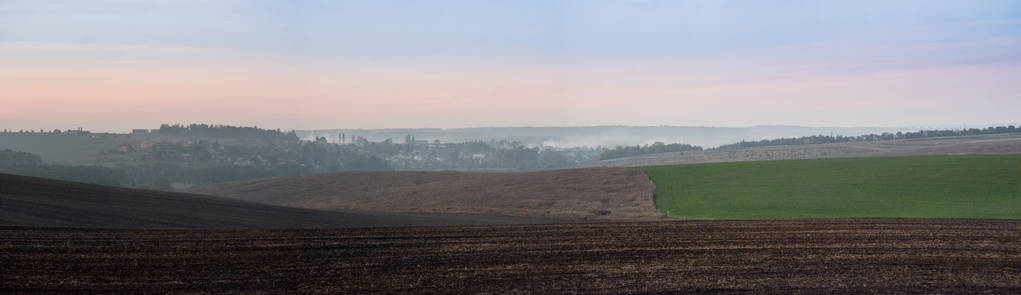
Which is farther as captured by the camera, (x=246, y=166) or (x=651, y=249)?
(x=246, y=166)

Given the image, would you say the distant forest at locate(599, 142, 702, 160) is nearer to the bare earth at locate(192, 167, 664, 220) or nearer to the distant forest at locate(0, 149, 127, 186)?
the bare earth at locate(192, 167, 664, 220)

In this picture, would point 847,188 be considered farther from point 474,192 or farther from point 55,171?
point 55,171

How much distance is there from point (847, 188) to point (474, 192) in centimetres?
2104

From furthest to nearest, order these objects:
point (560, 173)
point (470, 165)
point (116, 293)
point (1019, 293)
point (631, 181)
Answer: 1. point (470, 165)
2. point (560, 173)
3. point (631, 181)
4. point (1019, 293)
5. point (116, 293)

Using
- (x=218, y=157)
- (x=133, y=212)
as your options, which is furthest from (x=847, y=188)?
(x=218, y=157)

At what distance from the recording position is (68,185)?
26031 mm

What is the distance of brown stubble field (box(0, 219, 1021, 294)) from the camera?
1118 cm

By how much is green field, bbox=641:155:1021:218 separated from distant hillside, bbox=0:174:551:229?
11154 millimetres

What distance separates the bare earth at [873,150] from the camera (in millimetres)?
63228

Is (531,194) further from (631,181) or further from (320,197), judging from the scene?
(320,197)

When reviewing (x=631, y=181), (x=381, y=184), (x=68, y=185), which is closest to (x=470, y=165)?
(x=381, y=184)

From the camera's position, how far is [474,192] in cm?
4606

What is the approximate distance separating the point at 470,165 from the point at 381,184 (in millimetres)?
53602

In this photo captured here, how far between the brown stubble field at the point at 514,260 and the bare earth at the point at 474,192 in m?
15.7
